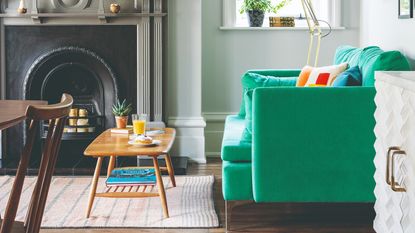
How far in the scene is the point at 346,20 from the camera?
6.18 meters

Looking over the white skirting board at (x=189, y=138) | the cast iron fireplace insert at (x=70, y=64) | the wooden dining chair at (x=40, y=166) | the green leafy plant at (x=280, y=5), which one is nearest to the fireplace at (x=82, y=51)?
the cast iron fireplace insert at (x=70, y=64)

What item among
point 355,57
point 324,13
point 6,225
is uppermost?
point 324,13

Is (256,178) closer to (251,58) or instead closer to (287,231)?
(287,231)

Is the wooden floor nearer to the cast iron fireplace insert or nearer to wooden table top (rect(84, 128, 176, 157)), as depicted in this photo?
wooden table top (rect(84, 128, 176, 157))

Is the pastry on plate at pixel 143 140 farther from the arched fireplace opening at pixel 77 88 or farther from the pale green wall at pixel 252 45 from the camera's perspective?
the pale green wall at pixel 252 45

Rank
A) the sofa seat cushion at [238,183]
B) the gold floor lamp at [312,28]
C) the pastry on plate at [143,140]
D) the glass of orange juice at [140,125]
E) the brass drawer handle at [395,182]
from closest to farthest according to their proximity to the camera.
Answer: the brass drawer handle at [395,182] → the sofa seat cushion at [238,183] → the pastry on plate at [143,140] → the glass of orange juice at [140,125] → the gold floor lamp at [312,28]

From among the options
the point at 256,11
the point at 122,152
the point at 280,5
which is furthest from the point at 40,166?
the point at 280,5

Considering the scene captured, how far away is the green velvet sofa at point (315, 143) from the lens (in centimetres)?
348

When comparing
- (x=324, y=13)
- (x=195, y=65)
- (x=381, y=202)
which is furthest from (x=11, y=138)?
A: (x=381, y=202)

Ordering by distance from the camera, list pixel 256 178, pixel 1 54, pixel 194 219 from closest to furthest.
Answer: pixel 256 178, pixel 194 219, pixel 1 54

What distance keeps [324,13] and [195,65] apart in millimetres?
1293

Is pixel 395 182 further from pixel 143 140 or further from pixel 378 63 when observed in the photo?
pixel 143 140

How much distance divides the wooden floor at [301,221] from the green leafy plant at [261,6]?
8.63ft

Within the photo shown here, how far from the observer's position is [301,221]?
3.79 meters
